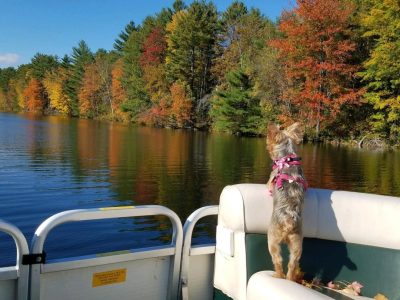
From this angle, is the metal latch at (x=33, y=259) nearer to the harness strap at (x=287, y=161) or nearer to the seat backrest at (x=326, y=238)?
the seat backrest at (x=326, y=238)

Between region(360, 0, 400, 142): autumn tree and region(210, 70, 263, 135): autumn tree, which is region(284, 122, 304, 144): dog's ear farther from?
region(210, 70, 263, 135): autumn tree

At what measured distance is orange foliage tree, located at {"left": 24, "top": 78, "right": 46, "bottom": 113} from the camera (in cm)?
9288

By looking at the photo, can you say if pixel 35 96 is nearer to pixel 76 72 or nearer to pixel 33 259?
pixel 76 72

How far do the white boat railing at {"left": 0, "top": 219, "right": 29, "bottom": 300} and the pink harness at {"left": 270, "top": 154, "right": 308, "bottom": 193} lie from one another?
1.83 metres

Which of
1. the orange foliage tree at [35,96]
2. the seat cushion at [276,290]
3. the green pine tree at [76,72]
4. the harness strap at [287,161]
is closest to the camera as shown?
the seat cushion at [276,290]

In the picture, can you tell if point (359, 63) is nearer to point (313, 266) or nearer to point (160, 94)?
point (160, 94)

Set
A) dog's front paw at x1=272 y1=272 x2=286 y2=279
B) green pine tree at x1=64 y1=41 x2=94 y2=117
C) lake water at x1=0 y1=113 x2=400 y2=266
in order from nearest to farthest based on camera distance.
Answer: dog's front paw at x1=272 y1=272 x2=286 y2=279
lake water at x1=0 y1=113 x2=400 y2=266
green pine tree at x1=64 y1=41 x2=94 y2=117

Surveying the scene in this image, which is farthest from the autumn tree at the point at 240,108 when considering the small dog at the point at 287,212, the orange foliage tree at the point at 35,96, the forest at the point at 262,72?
the orange foliage tree at the point at 35,96

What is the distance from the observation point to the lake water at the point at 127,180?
848 cm

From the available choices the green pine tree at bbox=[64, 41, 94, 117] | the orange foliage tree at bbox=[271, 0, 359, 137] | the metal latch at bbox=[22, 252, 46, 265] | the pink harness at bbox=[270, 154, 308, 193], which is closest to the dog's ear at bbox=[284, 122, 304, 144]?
the pink harness at bbox=[270, 154, 308, 193]

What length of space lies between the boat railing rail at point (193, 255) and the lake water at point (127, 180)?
4378 mm

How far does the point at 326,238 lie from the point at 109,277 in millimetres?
1705

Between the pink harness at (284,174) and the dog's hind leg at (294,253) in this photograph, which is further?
the pink harness at (284,174)

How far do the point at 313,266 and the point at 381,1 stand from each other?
102 ft
